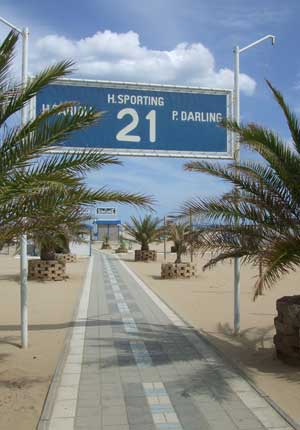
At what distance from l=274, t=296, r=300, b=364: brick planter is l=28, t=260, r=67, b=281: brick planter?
42.8ft

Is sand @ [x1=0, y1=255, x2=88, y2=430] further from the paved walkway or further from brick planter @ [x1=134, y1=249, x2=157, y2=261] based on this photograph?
brick planter @ [x1=134, y1=249, x2=157, y2=261]

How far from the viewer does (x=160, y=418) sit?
15.5ft

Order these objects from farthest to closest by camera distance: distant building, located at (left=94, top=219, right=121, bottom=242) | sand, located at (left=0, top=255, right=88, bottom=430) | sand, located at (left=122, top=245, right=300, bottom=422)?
distant building, located at (left=94, top=219, right=121, bottom=242) → sand, located at (left=122, top=245, right=300, bottom=422) → sand, located at (left=0, top=255, right=88, bottom=430)

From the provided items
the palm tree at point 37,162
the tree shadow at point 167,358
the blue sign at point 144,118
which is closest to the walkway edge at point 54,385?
the tree shadow at point 167,358

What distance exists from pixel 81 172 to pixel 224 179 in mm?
2286

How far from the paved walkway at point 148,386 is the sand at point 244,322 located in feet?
0.93

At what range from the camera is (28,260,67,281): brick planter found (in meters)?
18.7

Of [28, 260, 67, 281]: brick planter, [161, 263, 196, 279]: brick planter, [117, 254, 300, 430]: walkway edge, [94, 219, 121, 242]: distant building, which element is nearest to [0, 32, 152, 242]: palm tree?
[117, 254, 300, 430]: walkway edge

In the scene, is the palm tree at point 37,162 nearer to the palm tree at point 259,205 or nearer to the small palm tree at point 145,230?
the palm tree at point 259,205

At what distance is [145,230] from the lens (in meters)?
32.2

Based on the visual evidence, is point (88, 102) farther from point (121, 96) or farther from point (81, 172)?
point (81, 172)

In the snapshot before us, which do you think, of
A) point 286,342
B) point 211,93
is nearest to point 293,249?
point 286,342

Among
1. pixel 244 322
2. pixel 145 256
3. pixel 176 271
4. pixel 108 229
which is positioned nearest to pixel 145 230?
pixel 145 256

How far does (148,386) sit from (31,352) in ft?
8.33
